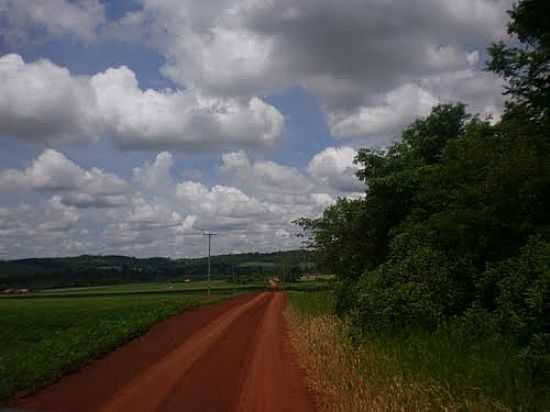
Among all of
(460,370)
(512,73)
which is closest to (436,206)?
(512,73)

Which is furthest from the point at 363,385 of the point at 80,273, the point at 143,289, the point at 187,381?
the point at 80,273

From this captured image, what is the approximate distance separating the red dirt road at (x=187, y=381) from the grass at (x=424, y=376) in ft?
2.35

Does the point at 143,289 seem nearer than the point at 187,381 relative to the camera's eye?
No

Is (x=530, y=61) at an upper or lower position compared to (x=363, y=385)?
upper

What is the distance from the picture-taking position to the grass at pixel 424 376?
805cm

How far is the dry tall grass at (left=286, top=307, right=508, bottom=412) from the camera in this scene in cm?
812

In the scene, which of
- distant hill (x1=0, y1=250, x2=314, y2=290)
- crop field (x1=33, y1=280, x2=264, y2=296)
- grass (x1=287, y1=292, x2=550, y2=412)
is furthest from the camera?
distant hill (x1=0, y1=250, x2=314, y2=290)

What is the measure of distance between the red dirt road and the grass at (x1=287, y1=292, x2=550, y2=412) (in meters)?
0.72

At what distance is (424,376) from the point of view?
9.38 metres

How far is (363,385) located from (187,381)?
14.3 ft

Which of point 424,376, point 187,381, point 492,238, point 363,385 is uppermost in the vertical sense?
point 492,238

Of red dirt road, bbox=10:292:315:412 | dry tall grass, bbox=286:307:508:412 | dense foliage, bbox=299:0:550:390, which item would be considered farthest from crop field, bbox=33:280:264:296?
dry tall grass, bbox=286:307:508:412

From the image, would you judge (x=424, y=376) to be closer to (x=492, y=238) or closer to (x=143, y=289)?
(x=492, y=238)

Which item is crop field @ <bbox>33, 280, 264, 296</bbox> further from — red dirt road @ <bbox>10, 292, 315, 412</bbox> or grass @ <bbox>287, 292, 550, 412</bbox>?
grass @ <bbox>287, 292, 550, 412</bbox>
